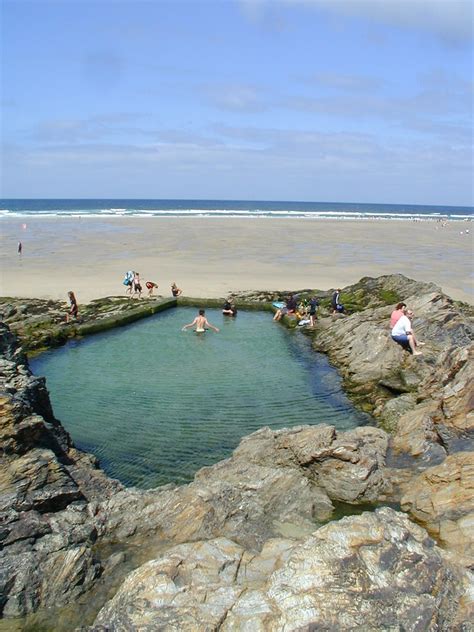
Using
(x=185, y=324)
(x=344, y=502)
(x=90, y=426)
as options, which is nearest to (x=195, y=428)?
(x=90, y=426)

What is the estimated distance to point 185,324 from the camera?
91.8 feet

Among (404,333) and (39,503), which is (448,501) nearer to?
(39,503)

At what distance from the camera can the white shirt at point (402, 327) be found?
19297 millimetres

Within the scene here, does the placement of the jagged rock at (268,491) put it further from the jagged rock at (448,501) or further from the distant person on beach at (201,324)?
the distant person on beach at (201,324)

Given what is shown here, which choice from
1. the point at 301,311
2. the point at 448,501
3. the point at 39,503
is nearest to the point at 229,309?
the point at 301,311

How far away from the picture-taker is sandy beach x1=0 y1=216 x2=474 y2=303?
38.4 metres

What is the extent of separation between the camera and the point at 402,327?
19.4 meters

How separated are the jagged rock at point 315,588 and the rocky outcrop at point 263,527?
0.6 inches

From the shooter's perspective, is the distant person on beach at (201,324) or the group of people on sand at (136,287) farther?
the group of people on sand at (136,287)

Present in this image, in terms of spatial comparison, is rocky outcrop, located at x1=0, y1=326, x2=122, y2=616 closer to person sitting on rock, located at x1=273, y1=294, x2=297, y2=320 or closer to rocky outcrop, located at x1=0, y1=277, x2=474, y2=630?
rocky outcrop, located at x1=0, y1=277, x2=474, y2=630

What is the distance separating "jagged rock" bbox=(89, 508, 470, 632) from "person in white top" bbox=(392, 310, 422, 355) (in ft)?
40.8

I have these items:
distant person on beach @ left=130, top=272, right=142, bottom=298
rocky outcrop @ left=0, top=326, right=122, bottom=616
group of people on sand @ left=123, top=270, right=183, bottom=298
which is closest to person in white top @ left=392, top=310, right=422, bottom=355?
rocky outcrop @ left=0, top=326, right=122, bottom=616

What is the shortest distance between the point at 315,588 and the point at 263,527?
3.22 m

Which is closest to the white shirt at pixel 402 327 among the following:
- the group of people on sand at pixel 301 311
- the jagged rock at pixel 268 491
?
the jagged rock at pixel 268 491
